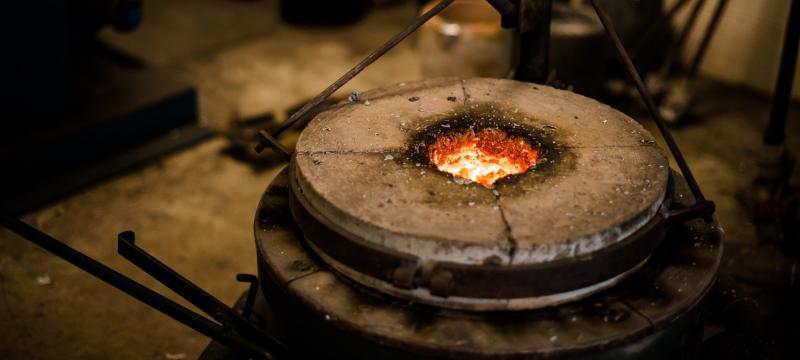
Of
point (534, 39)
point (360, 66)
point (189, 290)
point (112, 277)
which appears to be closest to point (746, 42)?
point (534, 39)

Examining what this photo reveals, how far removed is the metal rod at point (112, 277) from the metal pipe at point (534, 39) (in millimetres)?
1672

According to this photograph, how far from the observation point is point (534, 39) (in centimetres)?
312

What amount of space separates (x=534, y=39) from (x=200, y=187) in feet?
8.67

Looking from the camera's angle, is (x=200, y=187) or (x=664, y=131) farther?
(x=200, y=187)

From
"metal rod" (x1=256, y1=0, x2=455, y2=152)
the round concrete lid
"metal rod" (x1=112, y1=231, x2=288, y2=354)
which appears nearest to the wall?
the round concrete lid

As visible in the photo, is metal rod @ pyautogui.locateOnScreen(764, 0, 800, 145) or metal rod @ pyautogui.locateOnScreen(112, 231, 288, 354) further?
metal rod @ pyautogui.locateOnScreen(764, 0, 800, 145)

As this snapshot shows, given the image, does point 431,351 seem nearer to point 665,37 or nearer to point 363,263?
point 363,263

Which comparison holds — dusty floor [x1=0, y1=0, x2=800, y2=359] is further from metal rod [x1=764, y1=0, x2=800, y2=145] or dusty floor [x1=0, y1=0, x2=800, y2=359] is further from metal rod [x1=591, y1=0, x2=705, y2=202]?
metal rod [x1=591, y1=0, x2=705, y2=202]

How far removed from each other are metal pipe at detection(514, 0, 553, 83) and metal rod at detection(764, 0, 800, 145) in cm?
164

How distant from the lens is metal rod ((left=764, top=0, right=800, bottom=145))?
155 inches

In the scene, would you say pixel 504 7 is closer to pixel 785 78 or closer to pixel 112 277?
pixel 112 277

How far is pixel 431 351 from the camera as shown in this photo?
2123mm

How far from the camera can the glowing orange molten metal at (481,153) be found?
2.82m

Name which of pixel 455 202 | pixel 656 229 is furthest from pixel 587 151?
pixel 455 202
